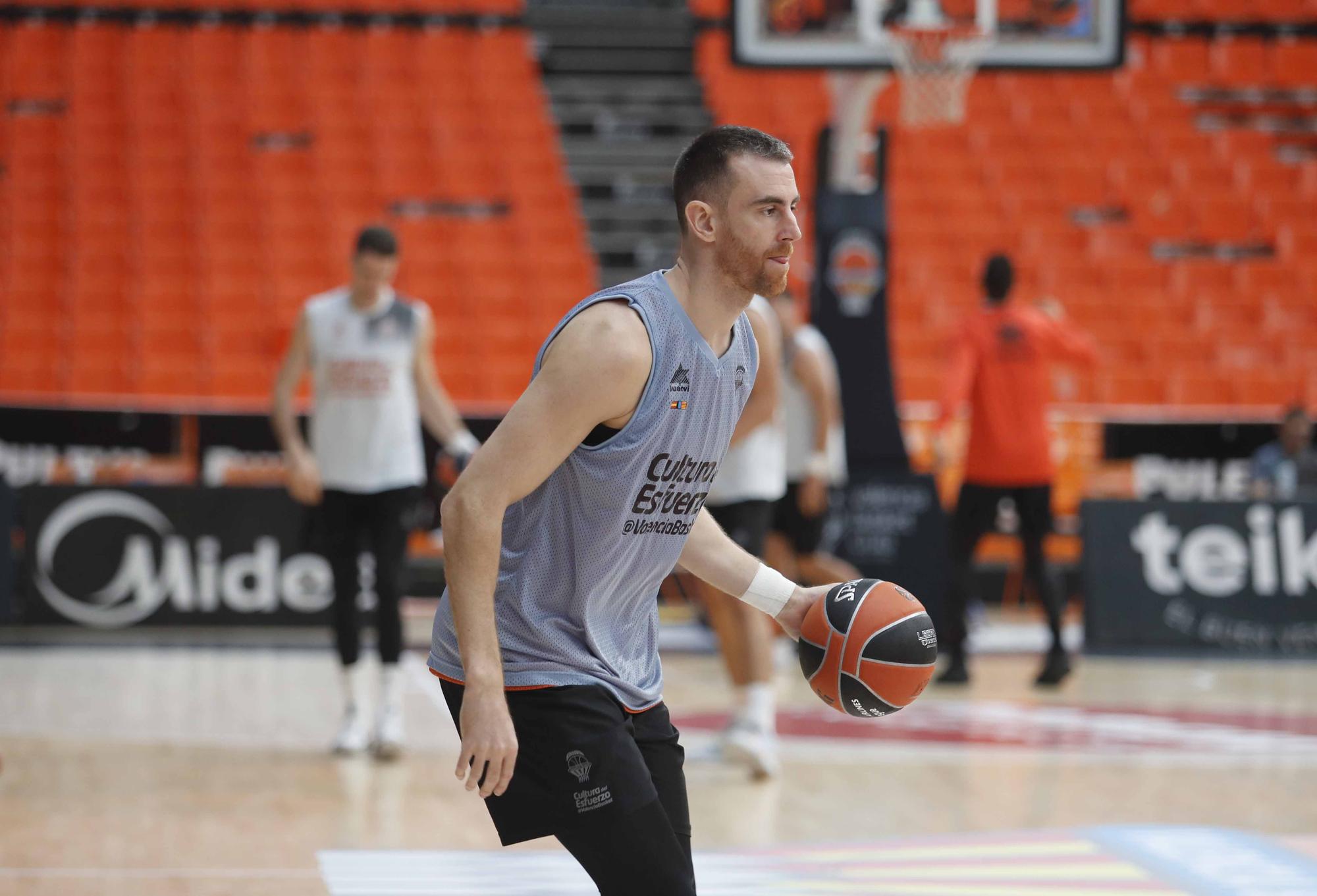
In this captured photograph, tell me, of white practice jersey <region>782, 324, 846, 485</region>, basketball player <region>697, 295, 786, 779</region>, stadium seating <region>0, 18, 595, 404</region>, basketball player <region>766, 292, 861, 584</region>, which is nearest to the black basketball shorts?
basketball player <region>697, 295, 786, 779</region>

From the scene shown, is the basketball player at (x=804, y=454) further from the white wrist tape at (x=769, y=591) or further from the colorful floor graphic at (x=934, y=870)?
the white wrist tape at (x=769, y=591)

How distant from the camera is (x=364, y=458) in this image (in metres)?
6.36

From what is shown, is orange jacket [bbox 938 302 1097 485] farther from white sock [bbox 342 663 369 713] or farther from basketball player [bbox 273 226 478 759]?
white sock [bbox 342 663 369 713]

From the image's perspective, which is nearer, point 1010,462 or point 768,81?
point 1010,462

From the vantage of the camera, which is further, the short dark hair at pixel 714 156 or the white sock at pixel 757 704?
the white sock at pixel 757 704

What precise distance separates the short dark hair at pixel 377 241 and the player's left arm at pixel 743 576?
10.7 ft

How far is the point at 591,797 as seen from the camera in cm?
273

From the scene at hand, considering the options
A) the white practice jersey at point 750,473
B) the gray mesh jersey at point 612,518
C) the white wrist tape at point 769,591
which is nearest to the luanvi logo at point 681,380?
the gray mesh jersey at point 612,518

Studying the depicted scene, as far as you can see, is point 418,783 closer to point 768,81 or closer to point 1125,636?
point 1125,636

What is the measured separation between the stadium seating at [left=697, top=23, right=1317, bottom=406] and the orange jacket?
6013mm

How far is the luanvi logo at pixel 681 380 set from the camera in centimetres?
278

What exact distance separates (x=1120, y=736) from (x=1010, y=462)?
1.74 meters

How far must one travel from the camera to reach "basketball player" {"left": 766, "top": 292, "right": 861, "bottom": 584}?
802 cm

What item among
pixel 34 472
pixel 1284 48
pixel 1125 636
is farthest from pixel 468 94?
pixel 1125 636
